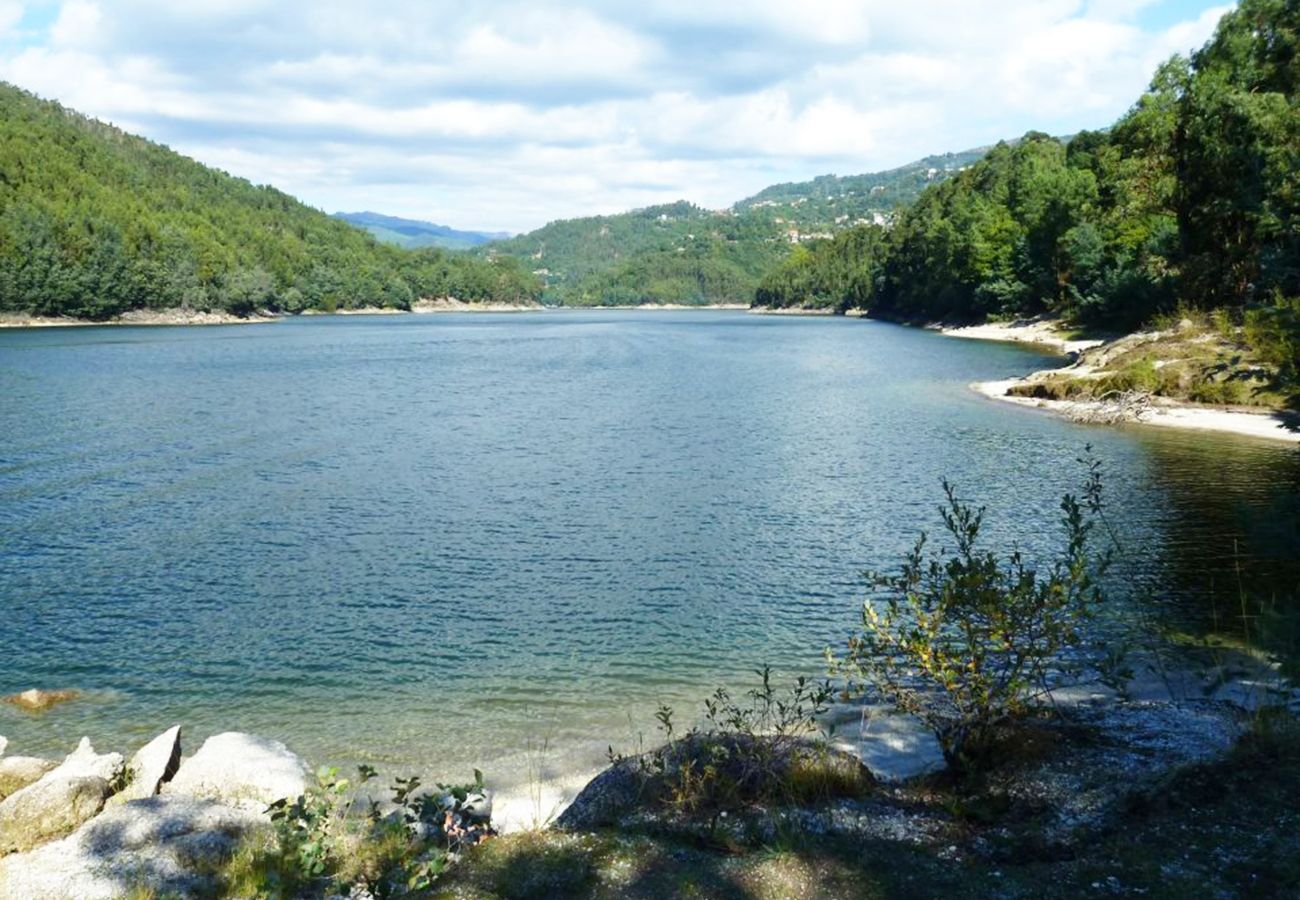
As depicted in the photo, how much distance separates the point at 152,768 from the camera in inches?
435

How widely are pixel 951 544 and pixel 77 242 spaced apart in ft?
557

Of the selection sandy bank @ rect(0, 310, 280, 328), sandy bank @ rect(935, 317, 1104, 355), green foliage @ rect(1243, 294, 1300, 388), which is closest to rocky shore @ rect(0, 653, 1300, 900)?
green foliage @ rect(1243, 294, 1300, 388)

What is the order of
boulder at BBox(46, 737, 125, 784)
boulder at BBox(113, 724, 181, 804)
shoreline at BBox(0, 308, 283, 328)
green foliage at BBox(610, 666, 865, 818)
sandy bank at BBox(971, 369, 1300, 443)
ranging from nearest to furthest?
green foliage at BBox(610, 666, 865, 818) → boulder at BBox(46, 737, 125, 784) → boulder at BBox(113, 724, 181, 804) → sandy bank at BBox(971, 369, 1300, 443) → shoreline at BBox(0, 308, 283, 328)

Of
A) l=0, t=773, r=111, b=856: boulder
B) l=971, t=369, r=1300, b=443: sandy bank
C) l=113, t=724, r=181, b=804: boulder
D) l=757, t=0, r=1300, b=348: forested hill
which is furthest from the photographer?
l=757, t=0, r=1300, b=348: forested hill

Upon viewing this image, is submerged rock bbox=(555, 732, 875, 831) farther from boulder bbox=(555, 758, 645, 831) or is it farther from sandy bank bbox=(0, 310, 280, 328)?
sandy bank bbox=(0, 310, 280, 328)

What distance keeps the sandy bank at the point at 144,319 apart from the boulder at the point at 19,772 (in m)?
149

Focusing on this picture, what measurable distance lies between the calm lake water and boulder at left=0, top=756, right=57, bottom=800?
1.92 meters

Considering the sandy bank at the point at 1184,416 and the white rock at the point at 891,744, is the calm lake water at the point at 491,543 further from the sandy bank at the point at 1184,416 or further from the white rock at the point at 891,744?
the white rock at the point at 891,744

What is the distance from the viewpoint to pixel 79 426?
42.5m

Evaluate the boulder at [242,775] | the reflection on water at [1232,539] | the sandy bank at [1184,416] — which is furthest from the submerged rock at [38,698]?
the sandy bank at [1184,416]

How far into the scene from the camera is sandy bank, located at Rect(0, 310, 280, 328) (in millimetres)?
135250

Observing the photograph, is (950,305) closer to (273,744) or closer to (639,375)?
(639,375)

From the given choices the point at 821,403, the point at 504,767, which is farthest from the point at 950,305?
the point at 504,767

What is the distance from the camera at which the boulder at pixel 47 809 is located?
9.52 m
